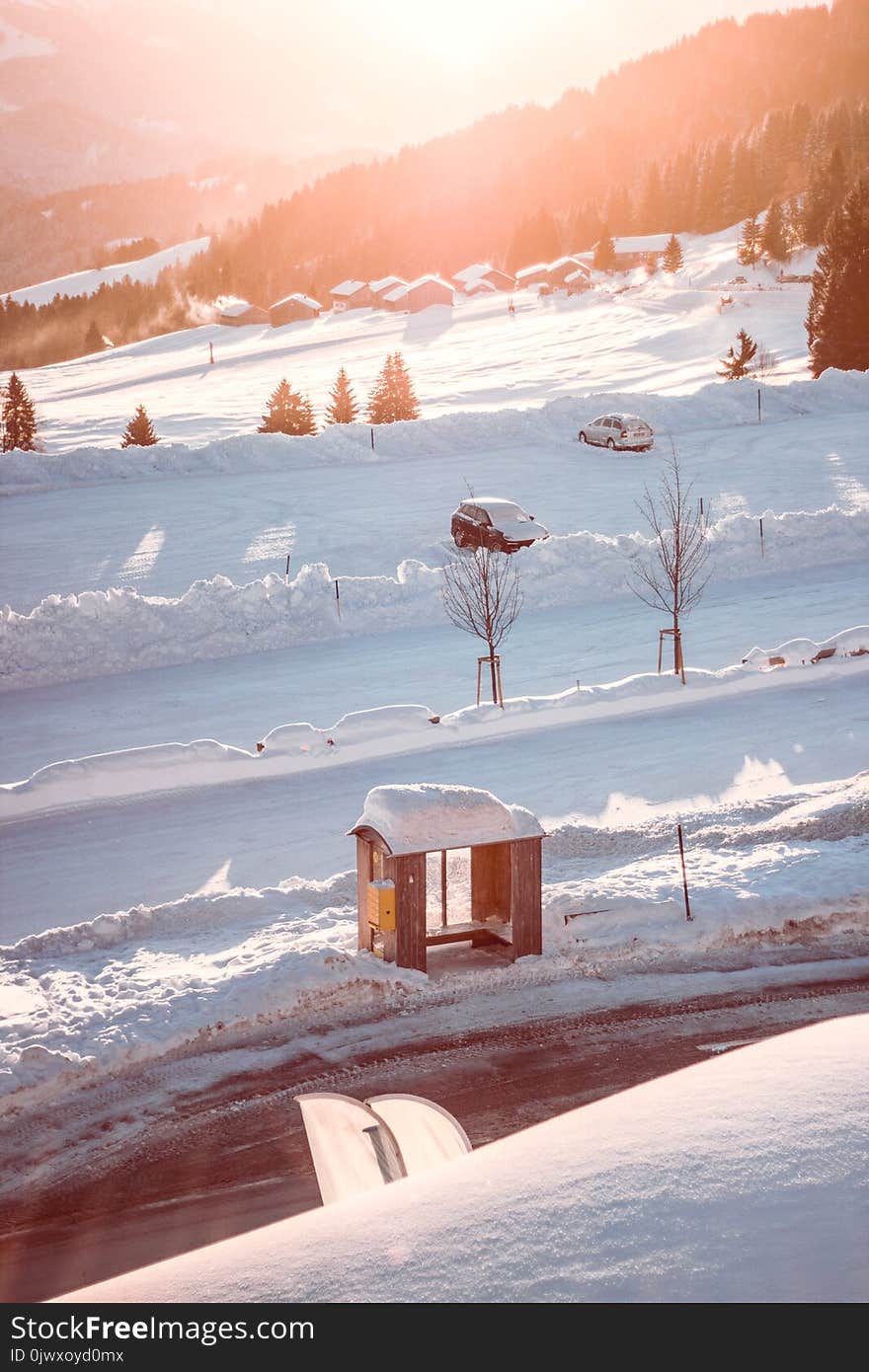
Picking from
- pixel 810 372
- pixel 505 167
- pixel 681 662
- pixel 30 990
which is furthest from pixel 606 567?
pixel 505 167

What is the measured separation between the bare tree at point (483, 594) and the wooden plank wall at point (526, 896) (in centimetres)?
1011

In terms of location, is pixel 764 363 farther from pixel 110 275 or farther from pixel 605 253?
pixel 110 275

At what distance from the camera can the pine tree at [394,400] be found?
51750 mm

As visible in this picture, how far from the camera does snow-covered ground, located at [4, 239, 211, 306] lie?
160500 millimetres

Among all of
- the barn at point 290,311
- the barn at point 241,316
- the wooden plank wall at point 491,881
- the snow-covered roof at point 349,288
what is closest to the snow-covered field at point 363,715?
the wooden plank wall at point 491,881

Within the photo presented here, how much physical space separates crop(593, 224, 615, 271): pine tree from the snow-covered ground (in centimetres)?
7111

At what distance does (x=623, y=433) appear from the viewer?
42.6 m

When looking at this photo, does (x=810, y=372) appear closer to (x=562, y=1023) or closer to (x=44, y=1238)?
(x=562, y=1023)

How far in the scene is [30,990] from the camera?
1165 cm

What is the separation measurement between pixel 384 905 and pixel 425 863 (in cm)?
62

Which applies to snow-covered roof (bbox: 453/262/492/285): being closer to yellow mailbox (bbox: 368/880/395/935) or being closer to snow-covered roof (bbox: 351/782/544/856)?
snow-covered roof (bbox: 351/782/544/856)

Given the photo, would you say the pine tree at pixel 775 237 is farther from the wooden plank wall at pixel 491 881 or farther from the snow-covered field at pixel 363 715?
the wooden plank wall at pixel 491 881

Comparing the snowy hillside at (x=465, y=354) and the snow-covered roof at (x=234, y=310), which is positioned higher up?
the snow-covered roof at (x=234, y=310)

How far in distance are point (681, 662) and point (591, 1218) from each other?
1707cm
